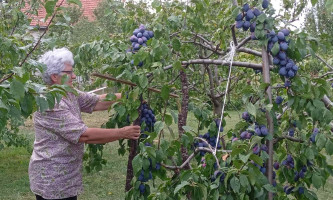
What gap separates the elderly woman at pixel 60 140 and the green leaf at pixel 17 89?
1277 mm

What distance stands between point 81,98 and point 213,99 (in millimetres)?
908

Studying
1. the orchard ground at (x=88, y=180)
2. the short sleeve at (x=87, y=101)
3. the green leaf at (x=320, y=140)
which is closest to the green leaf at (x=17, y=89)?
the green leaf at (x=320, y=140)

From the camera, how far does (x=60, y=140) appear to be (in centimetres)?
311

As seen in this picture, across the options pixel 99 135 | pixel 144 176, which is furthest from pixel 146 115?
pixel 144 176

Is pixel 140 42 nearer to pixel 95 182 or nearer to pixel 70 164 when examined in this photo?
pixel 70 164

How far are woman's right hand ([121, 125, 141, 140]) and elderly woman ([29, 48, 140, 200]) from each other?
0.33 feet

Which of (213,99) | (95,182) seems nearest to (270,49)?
(213,99)

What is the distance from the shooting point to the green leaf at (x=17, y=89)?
5.59 ft

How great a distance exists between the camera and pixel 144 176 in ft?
8.73

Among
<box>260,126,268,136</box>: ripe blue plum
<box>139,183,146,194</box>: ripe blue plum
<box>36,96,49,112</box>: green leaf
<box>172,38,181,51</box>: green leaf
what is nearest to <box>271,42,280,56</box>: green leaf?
<box>260,126,268,136</box>: ripe blue plum

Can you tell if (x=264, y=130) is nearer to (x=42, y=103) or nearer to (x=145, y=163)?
(x=145, y=163)

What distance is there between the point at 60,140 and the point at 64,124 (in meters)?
0.16

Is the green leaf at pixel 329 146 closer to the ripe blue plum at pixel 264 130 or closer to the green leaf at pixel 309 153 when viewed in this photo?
the green leaf at pixel 309 153

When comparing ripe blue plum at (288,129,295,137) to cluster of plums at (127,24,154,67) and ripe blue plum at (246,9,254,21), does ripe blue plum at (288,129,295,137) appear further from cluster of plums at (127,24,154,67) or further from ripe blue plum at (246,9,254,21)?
cluster of plums at (127,24,154,67)
